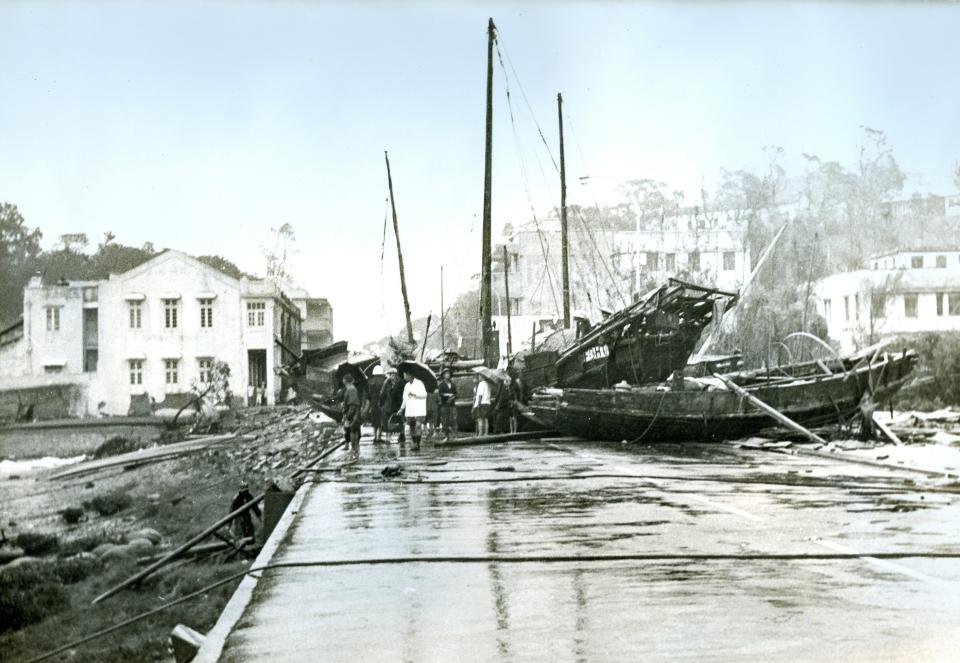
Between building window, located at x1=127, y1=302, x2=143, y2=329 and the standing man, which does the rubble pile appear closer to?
the standing man

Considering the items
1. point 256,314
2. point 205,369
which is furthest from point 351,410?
point 205,369

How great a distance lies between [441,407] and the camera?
1942 centimetres

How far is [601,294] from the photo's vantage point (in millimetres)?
24141

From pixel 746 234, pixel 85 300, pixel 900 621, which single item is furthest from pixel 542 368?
pixel 900 621

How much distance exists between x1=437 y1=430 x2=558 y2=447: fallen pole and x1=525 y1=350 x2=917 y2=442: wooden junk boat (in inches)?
31.0

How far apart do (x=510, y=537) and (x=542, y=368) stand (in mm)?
14002

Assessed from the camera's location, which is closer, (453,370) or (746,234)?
(746,234)

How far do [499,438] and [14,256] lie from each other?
1181 cm

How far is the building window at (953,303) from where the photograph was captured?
1008cm

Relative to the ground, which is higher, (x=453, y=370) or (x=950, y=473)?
(x=453, y=370)

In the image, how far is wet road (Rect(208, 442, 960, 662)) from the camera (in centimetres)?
397

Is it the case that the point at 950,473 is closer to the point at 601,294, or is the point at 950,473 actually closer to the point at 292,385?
the point at 292,385

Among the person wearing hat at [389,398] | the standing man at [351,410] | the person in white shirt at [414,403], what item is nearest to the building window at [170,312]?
the standing man at [351,410]

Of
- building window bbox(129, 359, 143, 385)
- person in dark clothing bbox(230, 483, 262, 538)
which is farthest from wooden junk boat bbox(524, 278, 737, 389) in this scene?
building window bbox(129, 359, 143, 385)
